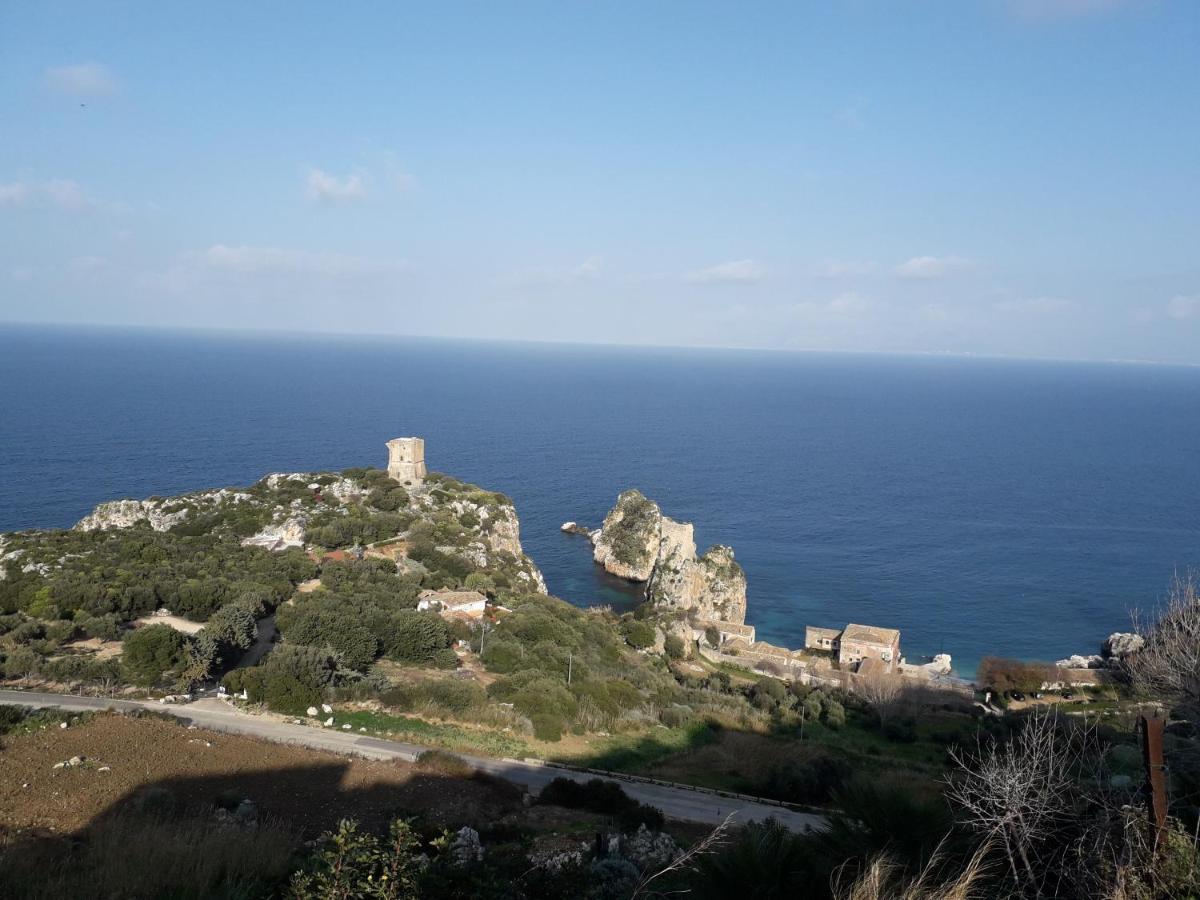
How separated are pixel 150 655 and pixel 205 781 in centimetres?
1001

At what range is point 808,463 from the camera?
101 m

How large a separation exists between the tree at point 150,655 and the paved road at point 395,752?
151 cm

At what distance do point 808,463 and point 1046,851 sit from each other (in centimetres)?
9672

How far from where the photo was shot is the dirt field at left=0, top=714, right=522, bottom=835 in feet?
36.1

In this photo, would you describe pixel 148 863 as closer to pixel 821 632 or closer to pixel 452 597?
pixel 452 597

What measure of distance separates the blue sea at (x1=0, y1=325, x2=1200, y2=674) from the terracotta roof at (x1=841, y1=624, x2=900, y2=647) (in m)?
4.91

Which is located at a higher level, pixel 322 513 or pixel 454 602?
pixel 322 513

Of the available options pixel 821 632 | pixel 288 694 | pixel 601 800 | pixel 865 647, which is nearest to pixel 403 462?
pixel 821 632

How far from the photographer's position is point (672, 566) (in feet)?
163

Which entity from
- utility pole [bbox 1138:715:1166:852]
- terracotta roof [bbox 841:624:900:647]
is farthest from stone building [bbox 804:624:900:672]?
utility pole [bbox 1138:715:1166:852]

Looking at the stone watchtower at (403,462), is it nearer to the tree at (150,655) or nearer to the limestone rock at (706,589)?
the limestone rock at (706,589)

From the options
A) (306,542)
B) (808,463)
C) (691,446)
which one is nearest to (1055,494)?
(808,463)

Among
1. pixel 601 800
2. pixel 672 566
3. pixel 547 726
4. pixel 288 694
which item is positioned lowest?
pixel 672 566

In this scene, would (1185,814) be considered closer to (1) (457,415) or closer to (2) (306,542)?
(2) (306,542)
